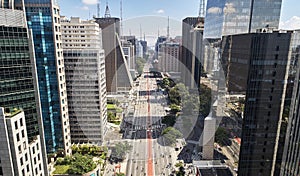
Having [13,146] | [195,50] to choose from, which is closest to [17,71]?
[13,146]

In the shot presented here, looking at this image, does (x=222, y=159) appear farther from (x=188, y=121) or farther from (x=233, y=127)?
(x=188, y=121)

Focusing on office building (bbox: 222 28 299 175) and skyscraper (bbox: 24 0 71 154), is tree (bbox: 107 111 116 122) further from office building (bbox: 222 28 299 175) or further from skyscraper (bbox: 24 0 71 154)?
office building (bbox: 222 28 299 175)

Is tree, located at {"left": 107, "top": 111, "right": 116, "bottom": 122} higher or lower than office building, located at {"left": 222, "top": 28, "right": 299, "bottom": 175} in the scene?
lower

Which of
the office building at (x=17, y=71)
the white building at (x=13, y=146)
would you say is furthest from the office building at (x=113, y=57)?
the white building at (x=13, y=146)

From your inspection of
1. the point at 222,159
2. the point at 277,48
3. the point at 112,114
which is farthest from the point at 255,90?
the point at 112,114

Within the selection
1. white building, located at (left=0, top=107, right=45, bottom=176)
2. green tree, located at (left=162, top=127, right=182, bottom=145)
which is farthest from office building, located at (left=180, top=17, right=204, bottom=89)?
white building, located at (left=0, top=107, right=45, bottom=176)

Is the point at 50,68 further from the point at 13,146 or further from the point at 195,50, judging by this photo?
the point at 195,50
